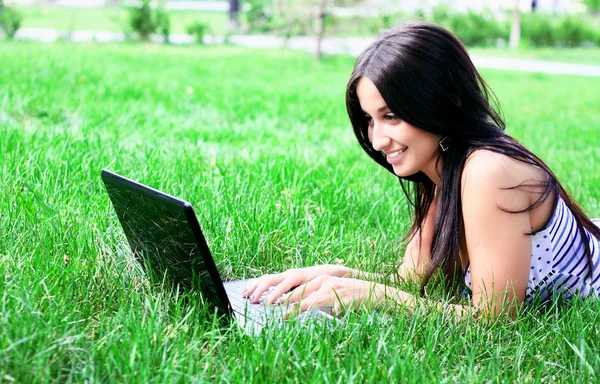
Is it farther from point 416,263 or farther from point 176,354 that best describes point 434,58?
point 176,354

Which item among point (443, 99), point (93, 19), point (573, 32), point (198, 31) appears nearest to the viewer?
point (443, 99)

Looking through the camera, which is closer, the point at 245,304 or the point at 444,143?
the point at 245,304

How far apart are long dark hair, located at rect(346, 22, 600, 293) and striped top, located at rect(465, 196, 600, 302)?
0.05m

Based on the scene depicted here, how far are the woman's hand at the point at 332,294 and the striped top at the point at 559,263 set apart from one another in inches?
17.0

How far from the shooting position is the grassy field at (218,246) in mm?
2004

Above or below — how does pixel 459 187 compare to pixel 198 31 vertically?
above

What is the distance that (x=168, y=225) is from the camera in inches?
84.7

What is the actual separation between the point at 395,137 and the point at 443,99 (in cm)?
19

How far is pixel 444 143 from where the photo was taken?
255 cm

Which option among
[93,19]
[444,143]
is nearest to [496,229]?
[444,143]

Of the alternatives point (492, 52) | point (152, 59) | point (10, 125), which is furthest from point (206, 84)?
point (492, 52)

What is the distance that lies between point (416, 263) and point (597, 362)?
2.81ft

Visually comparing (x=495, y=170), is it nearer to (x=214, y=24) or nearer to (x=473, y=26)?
(x=473, y=26)

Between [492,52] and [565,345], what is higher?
[565,345]
